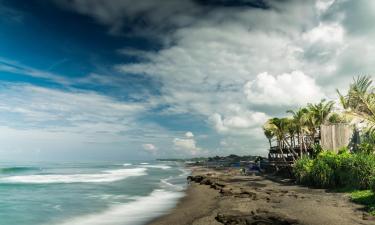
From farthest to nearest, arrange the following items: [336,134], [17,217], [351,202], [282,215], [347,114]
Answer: [336,134] → [17,217] → [347,114] → [351,202] → [282,215]

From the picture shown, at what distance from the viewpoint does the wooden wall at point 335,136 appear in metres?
33.1

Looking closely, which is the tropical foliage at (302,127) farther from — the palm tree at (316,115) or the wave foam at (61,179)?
the wave foam at (61,179)

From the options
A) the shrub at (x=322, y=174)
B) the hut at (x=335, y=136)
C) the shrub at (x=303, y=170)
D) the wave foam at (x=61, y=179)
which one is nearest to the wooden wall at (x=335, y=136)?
the hut at (x=335, y=136)

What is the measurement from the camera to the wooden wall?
109 feet

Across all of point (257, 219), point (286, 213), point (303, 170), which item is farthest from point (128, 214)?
point (303, 170)

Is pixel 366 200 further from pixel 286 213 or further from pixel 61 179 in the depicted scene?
pixel 61 179

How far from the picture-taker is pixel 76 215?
813 inches

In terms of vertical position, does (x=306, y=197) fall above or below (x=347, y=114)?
below

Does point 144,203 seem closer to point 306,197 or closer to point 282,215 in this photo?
point 306,197

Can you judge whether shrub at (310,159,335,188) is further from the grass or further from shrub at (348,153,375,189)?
the grass

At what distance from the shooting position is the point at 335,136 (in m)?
33.2

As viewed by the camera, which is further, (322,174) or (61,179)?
(61,179)

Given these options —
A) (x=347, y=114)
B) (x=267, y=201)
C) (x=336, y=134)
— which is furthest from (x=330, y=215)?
(x=336, y=134)

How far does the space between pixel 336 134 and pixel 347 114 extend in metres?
14.9
